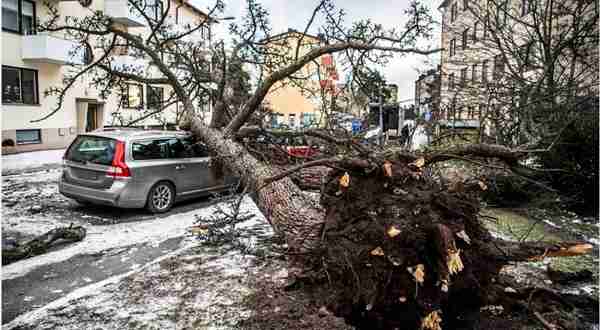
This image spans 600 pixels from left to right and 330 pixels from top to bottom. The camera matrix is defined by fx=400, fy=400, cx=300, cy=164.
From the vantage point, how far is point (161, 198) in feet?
23.9

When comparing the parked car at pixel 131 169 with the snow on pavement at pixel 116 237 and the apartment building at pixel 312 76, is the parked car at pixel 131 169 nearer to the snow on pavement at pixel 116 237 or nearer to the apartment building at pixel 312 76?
the snow on pavement at pixel 116 237

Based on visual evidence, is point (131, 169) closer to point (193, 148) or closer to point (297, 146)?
point (193, 148)

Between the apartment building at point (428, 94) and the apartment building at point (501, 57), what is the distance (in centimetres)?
23

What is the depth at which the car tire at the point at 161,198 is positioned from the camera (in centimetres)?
706

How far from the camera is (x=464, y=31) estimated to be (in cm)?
999

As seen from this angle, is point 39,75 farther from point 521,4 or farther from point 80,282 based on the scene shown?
point 521,4

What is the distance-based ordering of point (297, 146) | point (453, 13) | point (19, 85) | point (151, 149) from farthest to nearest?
point (19, 85)
point (453, 13)
point (151, 149)
point (297, 146)

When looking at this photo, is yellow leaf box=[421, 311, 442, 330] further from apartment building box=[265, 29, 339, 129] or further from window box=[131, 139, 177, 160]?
window box=[131, 139, 177, 160]

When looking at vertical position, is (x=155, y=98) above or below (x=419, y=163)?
above

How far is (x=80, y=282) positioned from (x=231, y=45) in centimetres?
509

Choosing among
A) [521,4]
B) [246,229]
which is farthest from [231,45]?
[521,4]

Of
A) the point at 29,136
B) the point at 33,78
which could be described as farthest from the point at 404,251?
the point at 33,78

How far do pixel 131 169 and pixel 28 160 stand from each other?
28.3ft

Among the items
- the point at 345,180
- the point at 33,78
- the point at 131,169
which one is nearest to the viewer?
the point at 345,180
